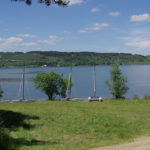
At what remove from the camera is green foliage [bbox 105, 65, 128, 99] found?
28.8 m

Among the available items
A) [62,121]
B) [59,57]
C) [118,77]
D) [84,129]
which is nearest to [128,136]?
[84,129]

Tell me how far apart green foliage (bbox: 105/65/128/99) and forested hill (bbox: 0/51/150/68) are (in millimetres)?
106286

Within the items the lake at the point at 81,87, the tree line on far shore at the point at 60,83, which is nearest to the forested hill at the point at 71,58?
the lake at the point at 81,87

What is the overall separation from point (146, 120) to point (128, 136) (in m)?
4.12

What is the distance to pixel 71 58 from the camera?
154 m

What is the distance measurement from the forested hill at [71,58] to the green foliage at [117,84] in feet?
349

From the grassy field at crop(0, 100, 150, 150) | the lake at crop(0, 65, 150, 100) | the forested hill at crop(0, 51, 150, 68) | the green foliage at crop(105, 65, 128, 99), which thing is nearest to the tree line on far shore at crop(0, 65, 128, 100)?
the green foliage at crop(105, 65, 128, 99)

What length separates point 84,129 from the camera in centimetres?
1079

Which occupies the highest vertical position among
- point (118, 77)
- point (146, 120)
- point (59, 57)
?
point (59, 57)

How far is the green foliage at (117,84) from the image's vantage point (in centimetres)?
2875

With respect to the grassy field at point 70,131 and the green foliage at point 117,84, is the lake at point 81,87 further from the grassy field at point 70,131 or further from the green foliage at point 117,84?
the grassy field at point 70,131

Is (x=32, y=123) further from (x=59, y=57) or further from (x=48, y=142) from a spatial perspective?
(x=59, y=57)

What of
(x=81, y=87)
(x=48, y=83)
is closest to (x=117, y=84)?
(x=48, y=83)

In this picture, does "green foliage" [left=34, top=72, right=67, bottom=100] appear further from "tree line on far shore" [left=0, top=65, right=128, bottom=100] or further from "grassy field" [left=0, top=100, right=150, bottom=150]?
"grassy field" [left=0, top=100, right=150, bottom=150]
